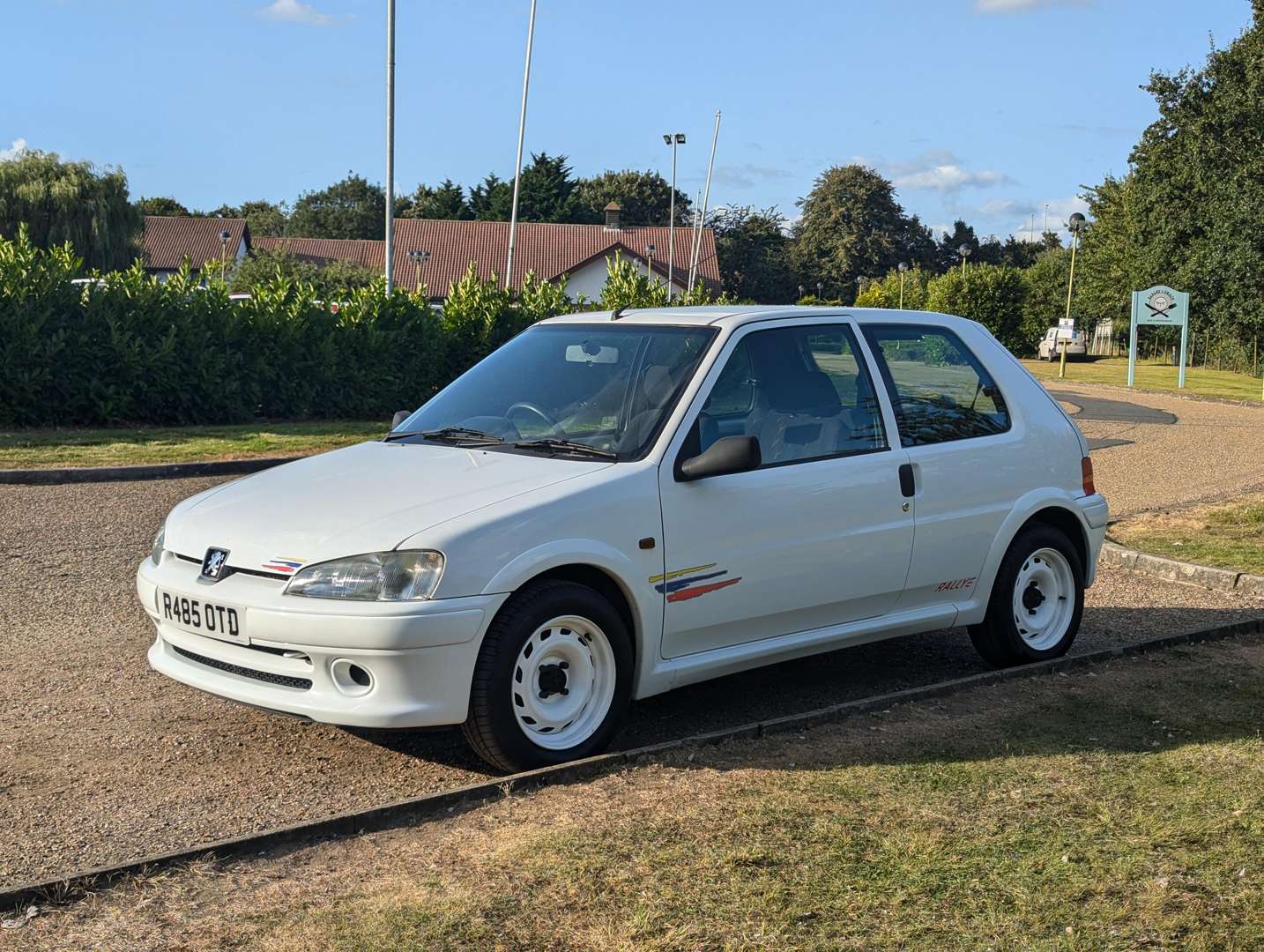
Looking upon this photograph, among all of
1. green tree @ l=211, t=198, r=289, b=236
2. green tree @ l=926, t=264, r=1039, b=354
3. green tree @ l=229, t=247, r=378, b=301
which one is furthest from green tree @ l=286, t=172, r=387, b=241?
green tree @ l=926, t=264, r=1039, b=354

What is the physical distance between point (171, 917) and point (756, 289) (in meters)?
102

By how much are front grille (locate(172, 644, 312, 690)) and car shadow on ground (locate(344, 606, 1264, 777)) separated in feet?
2.41

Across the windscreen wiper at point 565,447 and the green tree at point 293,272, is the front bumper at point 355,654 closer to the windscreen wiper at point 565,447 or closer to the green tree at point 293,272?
the windscreen wiper at point 565,447

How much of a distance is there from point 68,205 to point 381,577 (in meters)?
59.5

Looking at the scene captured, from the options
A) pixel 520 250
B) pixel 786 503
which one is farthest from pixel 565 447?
pixel 520 250

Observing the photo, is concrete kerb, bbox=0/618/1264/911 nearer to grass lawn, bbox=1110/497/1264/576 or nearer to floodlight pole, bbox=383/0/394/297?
grass lawn, bbox=1110/497/1264/576

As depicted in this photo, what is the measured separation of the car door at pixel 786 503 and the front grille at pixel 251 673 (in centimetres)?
141

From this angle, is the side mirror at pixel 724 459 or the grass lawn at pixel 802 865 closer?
the grass lawn at pixel 802 865

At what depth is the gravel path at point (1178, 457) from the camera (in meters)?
14.3

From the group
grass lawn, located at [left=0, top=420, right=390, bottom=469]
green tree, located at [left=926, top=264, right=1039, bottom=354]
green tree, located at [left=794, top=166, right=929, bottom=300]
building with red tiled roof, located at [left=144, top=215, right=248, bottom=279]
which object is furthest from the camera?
green tree, located at [left=794, top=166, right=929, bottom=300]

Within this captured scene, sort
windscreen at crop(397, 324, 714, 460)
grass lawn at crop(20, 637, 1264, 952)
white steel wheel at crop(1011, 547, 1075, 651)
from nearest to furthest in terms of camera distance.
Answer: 1. grass lawn at crop(20, 637, 1264, 952)
2. windscreen at crop(397, 324, 714, 460)
3. white steel wheel at crop(1011, 547, 1075, 651)

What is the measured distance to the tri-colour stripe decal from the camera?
4.88 m

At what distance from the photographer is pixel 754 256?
104 metres

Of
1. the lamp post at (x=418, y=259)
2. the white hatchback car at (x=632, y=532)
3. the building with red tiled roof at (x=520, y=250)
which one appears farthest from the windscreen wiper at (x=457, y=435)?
the building with red tiled roof at (x=520, y=250)
